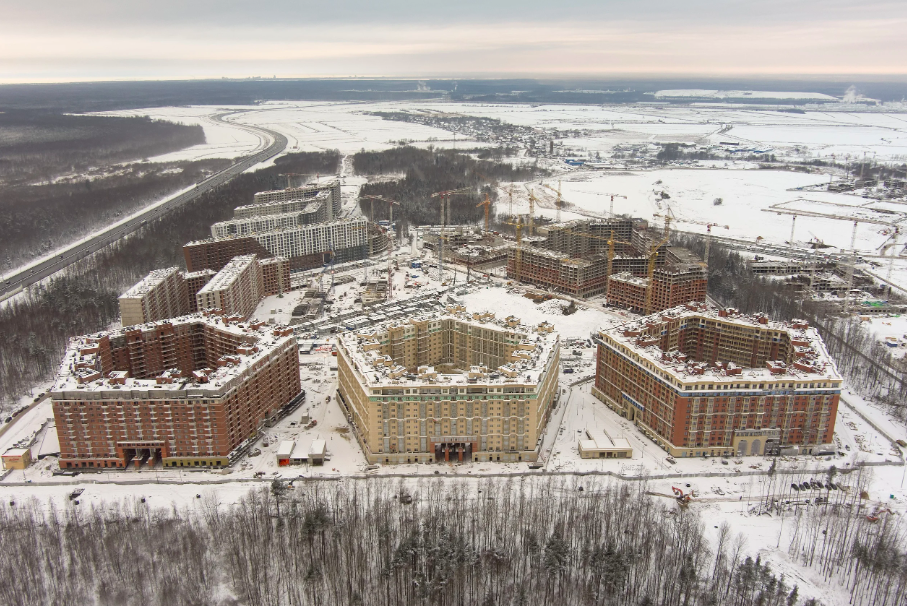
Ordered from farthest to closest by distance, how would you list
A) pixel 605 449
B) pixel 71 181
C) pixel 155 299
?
pixel 71 181, pixel 155 299, pixel 605 449

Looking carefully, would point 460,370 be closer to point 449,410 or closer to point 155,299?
point 449,410

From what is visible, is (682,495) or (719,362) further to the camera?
(719,362)

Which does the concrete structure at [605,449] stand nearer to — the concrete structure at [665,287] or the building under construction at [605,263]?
the concrete structure at [665,287]

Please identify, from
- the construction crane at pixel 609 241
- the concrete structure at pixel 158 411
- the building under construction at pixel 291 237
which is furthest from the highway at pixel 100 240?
the construction crane at pixel 609 241

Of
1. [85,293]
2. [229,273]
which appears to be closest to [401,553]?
[229,273]

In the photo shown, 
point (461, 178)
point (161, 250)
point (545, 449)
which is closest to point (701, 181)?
point (461, 178)

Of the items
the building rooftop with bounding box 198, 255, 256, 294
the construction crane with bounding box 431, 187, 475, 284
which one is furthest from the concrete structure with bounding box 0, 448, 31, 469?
the construction crane with bounding box 431, 187, 475, 284

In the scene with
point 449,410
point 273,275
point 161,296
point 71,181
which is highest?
point 71,181
